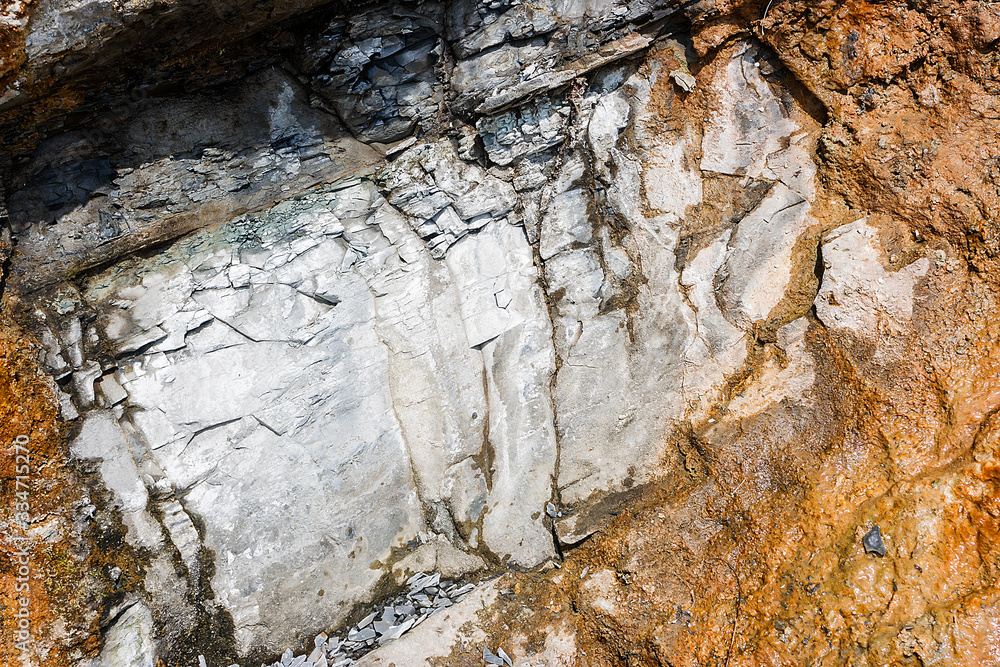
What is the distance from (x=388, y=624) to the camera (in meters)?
2.81

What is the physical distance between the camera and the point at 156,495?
2400mm

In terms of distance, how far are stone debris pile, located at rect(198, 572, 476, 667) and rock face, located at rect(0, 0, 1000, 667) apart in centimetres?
9

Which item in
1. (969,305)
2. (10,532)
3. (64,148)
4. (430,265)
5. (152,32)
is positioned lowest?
(969,305)

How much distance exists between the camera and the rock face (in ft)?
7.21

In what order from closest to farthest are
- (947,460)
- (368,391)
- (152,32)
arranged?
(152,32) < (947,460) < (368,391)

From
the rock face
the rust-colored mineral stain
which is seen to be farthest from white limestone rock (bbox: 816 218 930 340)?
the rust-colored mineral stain

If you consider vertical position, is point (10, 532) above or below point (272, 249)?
below

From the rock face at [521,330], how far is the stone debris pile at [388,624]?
0.09 metres

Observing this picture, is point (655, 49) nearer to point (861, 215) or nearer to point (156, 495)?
point (861, 215)

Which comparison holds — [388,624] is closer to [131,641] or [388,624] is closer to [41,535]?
[131,641]

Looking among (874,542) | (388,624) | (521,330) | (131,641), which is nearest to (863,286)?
(874,542)

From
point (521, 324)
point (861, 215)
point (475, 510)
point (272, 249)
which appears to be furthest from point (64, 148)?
point (861, 215)

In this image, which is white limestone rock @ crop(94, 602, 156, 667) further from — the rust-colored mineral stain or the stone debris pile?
the stone debris pile

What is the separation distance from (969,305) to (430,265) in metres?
2.40
